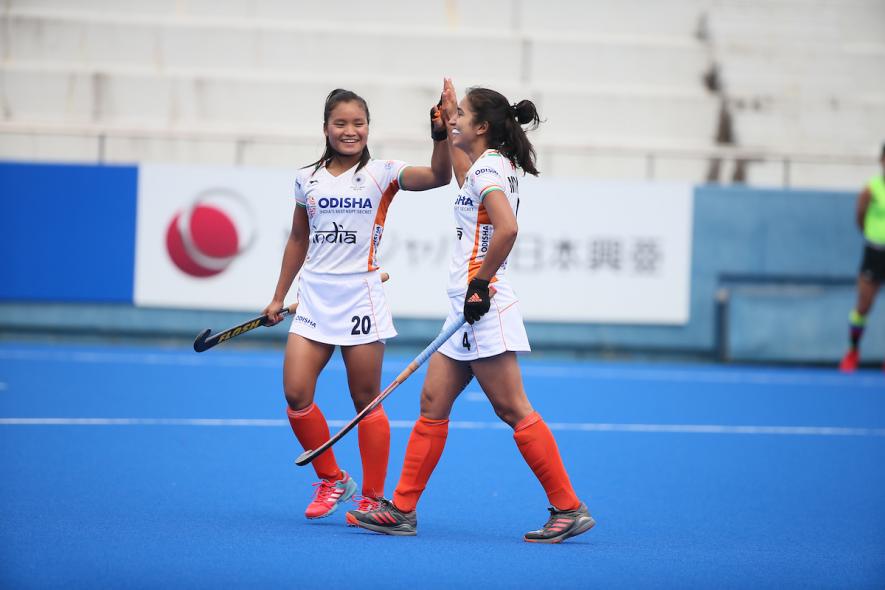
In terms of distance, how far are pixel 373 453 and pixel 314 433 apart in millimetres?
300

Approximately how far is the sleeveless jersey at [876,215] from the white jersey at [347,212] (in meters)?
9.21

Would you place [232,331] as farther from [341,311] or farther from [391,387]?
[391,387]

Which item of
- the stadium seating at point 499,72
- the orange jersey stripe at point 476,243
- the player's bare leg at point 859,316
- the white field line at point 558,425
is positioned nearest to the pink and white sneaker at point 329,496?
the orange jersey stripe at point 476,243

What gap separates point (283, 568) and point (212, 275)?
965 centimetres

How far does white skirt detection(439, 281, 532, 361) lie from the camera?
509 cm

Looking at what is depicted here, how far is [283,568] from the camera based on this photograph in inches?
175

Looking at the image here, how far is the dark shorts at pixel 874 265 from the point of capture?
13227mm

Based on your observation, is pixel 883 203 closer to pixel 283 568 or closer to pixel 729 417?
pixel 729 417

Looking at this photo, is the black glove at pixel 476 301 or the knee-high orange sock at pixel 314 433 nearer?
the black glove at pixel 476 301

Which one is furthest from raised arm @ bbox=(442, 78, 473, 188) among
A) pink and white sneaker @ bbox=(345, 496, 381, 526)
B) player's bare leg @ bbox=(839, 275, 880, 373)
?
Answer: player's bare leg @ bbox=(839, 275, 880, 373)

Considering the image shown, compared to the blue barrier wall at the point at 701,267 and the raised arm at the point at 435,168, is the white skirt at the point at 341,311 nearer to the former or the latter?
the raised arm at the point at 435,168

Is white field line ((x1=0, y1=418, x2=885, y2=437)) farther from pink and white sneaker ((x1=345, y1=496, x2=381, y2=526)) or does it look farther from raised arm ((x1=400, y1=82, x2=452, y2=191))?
raised arm ((x1=400, y1=82, x2=452, y2=191))

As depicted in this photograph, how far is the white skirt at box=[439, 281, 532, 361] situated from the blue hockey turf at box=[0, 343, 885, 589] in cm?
84

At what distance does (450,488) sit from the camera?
652 cm
